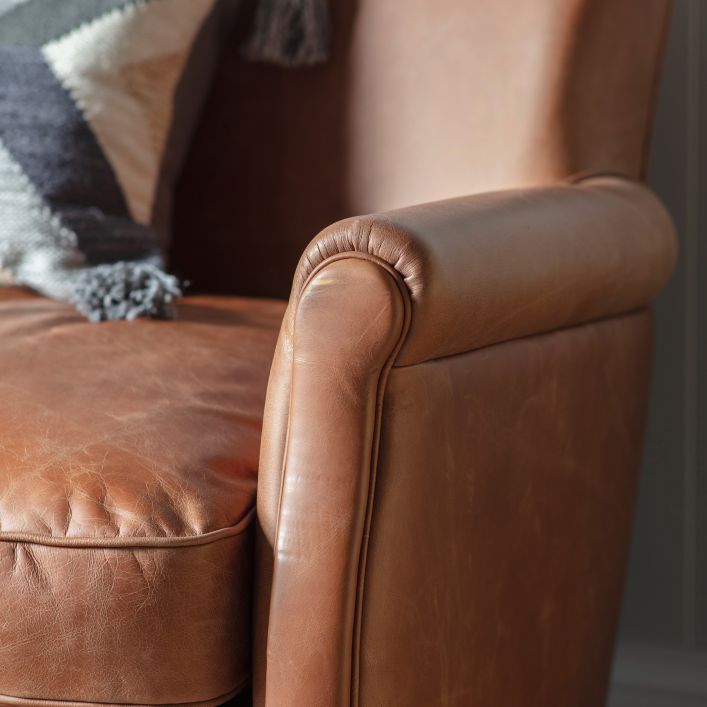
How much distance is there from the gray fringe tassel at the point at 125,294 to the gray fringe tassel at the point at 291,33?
1.20 feet

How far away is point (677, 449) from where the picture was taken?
1419mm

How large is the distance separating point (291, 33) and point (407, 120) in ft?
0.63

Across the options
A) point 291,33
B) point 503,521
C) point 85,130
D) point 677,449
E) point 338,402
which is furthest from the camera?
point 677,449

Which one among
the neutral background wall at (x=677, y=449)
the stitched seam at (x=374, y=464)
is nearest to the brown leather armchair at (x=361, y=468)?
the stitched seam at (x=374, y=464)

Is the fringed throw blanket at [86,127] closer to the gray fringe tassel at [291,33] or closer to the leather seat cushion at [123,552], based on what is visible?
the gray fringe tassel at [291,33]

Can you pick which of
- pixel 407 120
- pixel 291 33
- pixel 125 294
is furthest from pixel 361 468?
pixel 291 33

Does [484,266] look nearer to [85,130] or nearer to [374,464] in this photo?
[374,464]

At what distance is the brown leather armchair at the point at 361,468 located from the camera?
70cm

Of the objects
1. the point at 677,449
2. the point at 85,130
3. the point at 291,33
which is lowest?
the point at 677,449

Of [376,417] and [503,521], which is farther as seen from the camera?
[503,521]

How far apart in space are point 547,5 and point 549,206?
0.38 m

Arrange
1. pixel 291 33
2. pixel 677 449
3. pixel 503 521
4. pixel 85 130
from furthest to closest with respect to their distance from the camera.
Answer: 1. pixel 677 449
2. pixel 291 33
3. pixel 85 130
4. pixel 503 521

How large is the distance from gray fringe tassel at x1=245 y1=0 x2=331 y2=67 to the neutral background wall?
0.46m

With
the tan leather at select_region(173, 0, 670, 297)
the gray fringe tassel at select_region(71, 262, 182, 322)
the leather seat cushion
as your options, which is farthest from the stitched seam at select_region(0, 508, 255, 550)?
the tan leather at select_region(173, 0, 670, 297)
